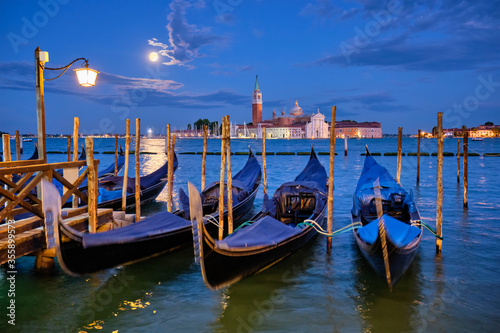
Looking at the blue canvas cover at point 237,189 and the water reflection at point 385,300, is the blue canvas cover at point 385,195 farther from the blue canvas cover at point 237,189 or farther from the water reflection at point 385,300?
the blue canvas cover at point 237,189

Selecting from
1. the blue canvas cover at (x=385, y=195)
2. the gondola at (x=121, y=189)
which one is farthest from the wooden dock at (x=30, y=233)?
the blue canvas cover at (x=385, y=195)

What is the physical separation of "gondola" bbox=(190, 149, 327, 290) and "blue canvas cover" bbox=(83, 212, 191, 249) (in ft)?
2.72

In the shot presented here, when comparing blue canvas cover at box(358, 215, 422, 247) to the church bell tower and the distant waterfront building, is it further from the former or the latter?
the church bell tower

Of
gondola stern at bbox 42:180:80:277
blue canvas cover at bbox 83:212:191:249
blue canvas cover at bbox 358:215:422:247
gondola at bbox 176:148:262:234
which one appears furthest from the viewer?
gondola at bbox 176:148:262:234

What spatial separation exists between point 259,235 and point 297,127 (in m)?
77.9

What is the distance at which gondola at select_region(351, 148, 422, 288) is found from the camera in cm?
326

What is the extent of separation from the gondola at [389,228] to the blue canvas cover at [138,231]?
2.05m

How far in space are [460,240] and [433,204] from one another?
330 centimetres

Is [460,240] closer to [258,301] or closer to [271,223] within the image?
[271,223]

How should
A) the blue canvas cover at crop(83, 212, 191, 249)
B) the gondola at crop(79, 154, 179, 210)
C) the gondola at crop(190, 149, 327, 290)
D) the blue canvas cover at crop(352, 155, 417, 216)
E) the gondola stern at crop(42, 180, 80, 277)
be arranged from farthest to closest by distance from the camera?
1. the gondola at crop(79, 154, 179, 210)
2. the blue canvas cover at crop(352, 155, 417, 216)
3. the blue canvas cover at crop(83, 212, 191, 249)
4. the gondola at crop(190, 149, 327, 290)
5. the gondola stern at crop(42, 180, 80, 277)

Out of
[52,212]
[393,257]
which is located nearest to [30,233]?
[52,212]

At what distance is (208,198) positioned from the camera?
5.91m

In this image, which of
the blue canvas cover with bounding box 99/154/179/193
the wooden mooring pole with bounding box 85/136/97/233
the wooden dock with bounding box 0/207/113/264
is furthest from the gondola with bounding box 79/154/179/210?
the wooden mooring pole with bounding box 85/136/97/233

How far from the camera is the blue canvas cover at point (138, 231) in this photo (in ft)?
10.2
